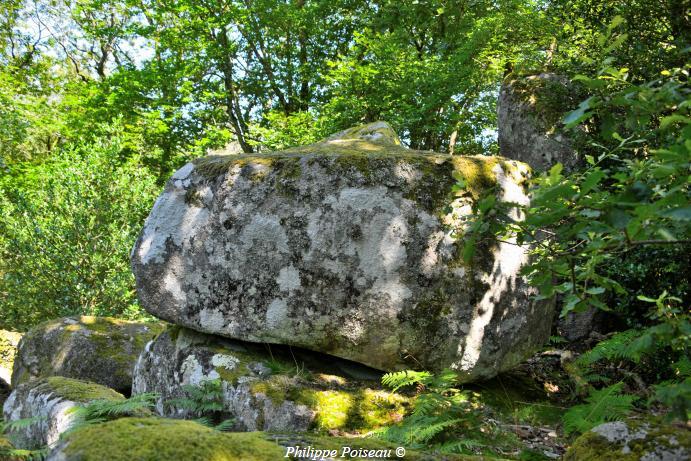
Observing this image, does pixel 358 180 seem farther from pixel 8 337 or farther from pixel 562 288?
pixel 8 337

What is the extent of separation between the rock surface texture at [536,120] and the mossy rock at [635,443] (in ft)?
21.7

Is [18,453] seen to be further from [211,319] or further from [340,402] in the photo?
[340,402]

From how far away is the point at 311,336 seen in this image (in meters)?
5.06

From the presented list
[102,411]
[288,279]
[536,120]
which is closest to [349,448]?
→ [102,411]

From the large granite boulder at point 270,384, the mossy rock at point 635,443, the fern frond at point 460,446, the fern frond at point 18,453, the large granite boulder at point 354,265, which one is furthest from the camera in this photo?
the large granite boulder at point 354,265

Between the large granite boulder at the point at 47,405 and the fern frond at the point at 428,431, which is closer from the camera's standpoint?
the fern frond at the point at 428,431

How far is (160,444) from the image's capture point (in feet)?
6.10

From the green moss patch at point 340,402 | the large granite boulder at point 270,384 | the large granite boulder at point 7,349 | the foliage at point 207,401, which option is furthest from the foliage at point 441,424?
the large granite boulder at point 7,349

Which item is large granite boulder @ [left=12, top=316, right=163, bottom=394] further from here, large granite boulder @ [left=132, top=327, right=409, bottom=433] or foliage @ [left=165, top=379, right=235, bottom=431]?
foliage @ [left=165, top=379, right=235, bottom=431]

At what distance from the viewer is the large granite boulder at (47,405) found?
396cm

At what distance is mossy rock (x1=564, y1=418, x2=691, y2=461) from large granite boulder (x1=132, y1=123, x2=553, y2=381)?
248 cm

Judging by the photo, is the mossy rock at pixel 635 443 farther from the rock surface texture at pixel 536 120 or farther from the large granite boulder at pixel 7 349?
the large granite boulder at pixel 7 349

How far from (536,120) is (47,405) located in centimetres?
839

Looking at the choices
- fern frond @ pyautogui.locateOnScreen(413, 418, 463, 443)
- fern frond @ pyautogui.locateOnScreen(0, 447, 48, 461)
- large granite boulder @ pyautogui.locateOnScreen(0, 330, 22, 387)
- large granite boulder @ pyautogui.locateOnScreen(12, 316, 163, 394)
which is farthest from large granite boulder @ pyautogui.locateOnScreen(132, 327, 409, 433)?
large granite boulder @ pyautogui.locateOnScreen(0, 330, 22, 387)
